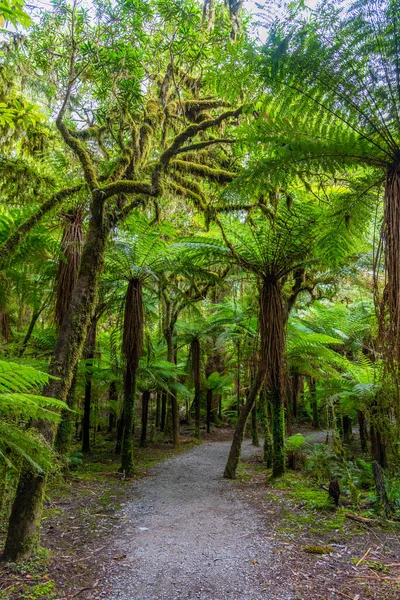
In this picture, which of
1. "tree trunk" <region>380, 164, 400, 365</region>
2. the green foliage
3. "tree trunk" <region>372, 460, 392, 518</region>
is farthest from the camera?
"tree trunk" <region>372, 460, 392, 518</region>

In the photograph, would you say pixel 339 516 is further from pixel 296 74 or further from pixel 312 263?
pixel 296 74

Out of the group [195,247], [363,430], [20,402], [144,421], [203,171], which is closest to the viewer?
[20,402]

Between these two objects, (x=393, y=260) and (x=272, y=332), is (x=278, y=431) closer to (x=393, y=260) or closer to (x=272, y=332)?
(x=272, y=332)

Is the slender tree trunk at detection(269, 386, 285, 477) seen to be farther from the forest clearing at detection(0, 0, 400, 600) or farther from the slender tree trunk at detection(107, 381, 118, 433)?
the slender tree trunk at detection(107, 381, 118, 433)

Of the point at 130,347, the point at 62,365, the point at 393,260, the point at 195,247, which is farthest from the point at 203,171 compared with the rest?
the point at 393,260

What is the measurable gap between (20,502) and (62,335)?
135cm

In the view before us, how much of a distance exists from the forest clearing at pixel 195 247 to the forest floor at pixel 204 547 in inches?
0.9

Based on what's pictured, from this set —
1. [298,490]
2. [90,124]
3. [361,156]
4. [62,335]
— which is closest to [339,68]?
[361,156]

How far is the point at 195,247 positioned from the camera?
5.16 meters

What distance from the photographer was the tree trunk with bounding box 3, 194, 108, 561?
109 inches

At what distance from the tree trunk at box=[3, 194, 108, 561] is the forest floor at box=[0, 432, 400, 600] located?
8.0 inches

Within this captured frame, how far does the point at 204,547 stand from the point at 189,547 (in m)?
0.13

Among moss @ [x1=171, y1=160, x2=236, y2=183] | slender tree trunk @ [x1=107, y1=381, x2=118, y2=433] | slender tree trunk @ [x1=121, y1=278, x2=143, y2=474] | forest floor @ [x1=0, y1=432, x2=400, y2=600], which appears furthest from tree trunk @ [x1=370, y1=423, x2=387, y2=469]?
slender tree trunk @ [x1=107, y1=381, x2=118, y2=433]

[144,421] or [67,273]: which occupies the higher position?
[67,273]
